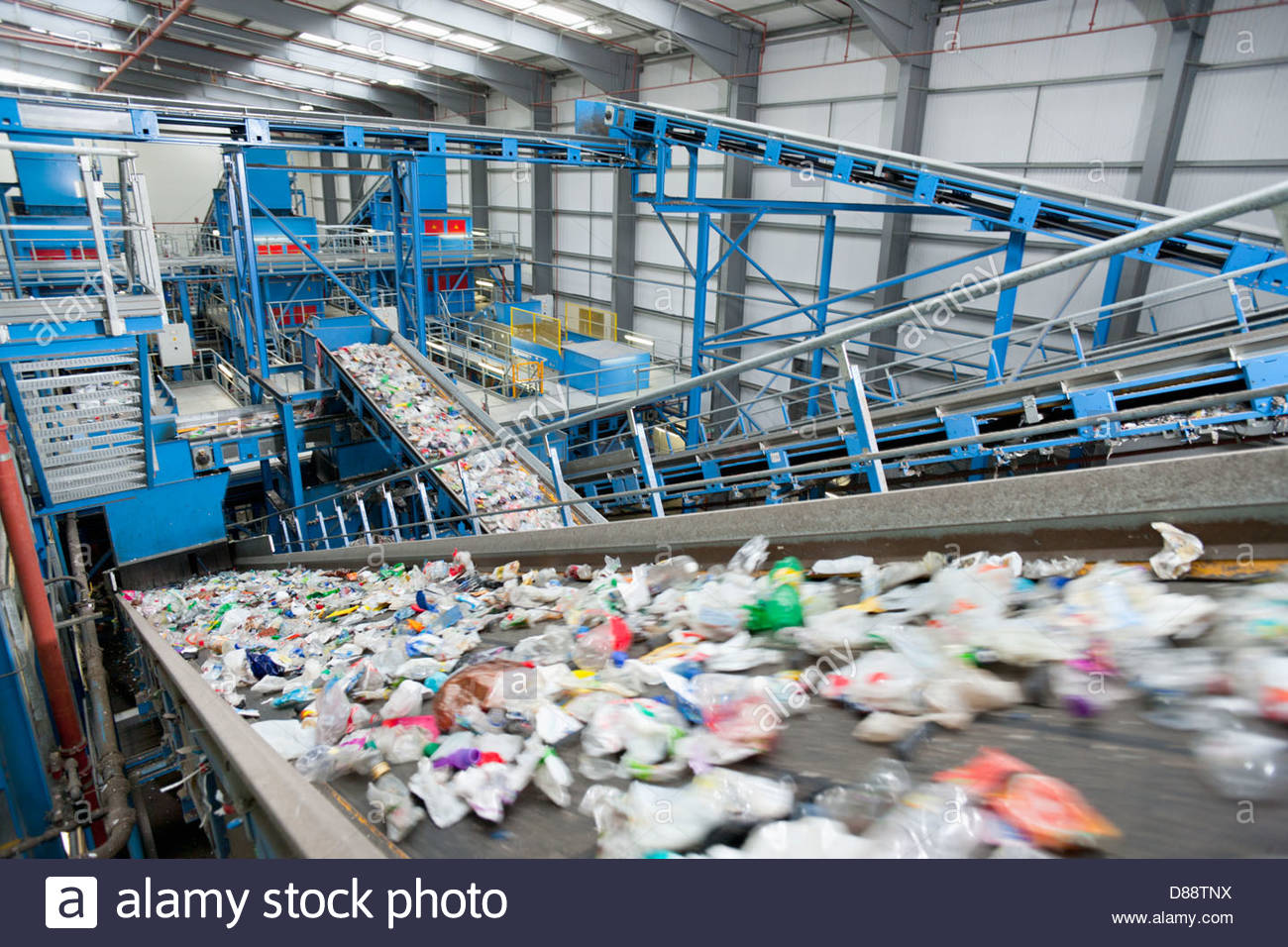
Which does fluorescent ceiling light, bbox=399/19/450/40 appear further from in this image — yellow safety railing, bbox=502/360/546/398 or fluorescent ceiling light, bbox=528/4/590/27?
yellow safety railing, bbox=502/360/546/398

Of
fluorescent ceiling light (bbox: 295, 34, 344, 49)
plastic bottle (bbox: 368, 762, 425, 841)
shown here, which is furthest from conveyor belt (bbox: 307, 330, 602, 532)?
fluorescent ceiling light (bbox: 295, 34, 344, 49)

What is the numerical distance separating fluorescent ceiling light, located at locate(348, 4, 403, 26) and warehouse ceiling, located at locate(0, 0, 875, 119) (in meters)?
0.05

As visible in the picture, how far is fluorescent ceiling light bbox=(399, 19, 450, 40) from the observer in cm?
1383

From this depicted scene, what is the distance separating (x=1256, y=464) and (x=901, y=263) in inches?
417

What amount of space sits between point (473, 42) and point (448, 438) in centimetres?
1188

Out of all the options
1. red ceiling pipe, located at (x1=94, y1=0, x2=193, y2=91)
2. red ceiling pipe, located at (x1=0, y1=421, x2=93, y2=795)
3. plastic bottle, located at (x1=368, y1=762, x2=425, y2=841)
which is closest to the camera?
plastic bottle, located at (x1=368, y1=762, x2=425, y2=841)

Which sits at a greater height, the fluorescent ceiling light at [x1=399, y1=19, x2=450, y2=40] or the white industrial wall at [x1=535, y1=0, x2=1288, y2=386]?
the fluorescent ceiling light at [x1=399, y1=19, x2=450, y2=40]

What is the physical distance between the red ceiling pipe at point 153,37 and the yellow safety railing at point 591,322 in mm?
8426

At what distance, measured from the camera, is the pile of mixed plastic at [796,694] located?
4.07 ft

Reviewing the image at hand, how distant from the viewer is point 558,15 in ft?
42.4

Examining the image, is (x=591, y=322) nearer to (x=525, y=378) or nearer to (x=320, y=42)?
(x=525, y=378)

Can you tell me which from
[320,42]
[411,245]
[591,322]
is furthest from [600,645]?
[320,42]
